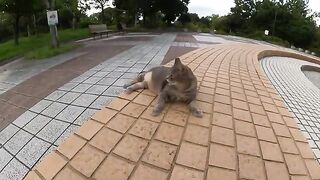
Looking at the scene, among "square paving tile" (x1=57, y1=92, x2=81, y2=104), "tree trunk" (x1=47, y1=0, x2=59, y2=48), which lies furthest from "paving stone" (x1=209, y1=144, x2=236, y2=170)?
"tree trunk" (x1=47, y1=0, x2=59, y2=48)

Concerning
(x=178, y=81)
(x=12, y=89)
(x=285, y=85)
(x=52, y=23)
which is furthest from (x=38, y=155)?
(x=52, y=23)

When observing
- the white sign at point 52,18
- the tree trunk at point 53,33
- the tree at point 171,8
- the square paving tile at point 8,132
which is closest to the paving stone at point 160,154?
the square paving tile at point 8,132

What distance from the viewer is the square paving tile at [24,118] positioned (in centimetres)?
371

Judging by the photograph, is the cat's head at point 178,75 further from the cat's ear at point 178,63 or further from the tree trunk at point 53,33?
the tree trunk at point 53,33

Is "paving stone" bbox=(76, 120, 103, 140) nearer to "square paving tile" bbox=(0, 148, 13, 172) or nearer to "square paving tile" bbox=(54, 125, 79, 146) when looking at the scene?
"square paving tile" bbox=(54, 125, 79, 146)

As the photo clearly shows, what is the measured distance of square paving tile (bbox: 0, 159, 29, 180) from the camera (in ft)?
9.05

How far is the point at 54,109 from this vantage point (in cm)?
394

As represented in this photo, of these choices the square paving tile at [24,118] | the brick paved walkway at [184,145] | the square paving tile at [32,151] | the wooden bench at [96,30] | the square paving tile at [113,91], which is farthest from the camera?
the wooden bench at [96,30]

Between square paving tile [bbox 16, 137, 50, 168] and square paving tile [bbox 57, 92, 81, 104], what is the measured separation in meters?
0.97

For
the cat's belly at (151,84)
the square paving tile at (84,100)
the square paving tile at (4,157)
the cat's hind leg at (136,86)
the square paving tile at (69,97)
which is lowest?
the square paving tile at (4,157)

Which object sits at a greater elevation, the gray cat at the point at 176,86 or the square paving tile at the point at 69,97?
Result: the gray cat at the point at 176,86

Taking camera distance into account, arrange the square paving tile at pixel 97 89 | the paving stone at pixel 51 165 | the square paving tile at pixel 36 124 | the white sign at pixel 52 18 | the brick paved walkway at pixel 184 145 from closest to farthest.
A: 1. the brick paved walkway at pixel 184 145
2. the paving stone at pixel 51 165
3. the square paving tile at pixel 36 124
4. the square paving tile at pixel 97 89
5. the white sign at pixel 52 18

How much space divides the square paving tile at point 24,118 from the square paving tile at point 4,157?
20.2 inches

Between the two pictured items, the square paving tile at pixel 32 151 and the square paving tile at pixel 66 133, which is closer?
the square paving tile at pixel 32 151
